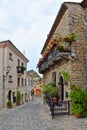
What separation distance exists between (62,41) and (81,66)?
1.69 meters

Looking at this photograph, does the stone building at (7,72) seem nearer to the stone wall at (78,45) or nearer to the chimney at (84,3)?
the stone wall at (78,45)

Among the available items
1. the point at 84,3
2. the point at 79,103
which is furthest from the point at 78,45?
the point at 79,103

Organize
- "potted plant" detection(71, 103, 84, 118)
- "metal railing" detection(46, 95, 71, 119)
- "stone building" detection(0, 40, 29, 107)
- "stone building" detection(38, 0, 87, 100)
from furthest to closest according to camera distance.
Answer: "stone building" detection(0, 40, 29, 107) → "stone building" detection(38, 0, 87, 100) → "metal railing" detection(46, 95, 71, 119) → "potted plant" detection(71, 103, 84, 118)

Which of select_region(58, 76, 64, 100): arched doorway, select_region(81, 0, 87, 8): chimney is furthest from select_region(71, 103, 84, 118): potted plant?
select_region(81, 0, 87, 8): chimney

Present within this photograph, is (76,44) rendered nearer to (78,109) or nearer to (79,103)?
(79,103)

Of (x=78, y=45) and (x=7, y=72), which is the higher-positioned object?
(x=78, y=45)

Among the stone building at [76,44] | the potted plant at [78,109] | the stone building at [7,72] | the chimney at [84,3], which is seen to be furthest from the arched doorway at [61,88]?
the stone building at [7,72]

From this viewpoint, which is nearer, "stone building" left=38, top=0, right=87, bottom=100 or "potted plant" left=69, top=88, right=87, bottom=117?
"potted plant" left=69, top=88, right=87, bottom=117

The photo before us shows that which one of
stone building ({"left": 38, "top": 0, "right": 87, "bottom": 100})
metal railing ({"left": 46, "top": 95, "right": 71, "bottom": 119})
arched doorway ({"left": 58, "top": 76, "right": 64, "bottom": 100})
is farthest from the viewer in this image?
arched doorway ({"left": 58, "top": 76, "right": 64, "bottom": 100})

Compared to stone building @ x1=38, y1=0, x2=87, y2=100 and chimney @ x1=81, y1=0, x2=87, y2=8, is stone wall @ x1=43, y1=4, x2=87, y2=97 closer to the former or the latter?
stone building @ x1=38, y1=0, x2=87, y2=100

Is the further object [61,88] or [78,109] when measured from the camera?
[61,88]

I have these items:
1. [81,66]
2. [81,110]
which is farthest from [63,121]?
[81,66]

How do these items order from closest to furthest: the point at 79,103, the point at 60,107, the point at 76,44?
1. the point at 79,103
2. the point at 60,107
3. the point at 76,44

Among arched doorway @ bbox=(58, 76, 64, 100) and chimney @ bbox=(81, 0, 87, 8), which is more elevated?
chimney @ bbox=(81, 0, 87, 8)
